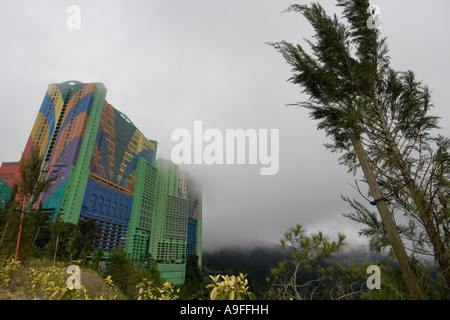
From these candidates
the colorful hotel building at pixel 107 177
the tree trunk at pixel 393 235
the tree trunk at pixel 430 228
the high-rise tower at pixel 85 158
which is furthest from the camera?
the colorful hotel building at pixel 107 177

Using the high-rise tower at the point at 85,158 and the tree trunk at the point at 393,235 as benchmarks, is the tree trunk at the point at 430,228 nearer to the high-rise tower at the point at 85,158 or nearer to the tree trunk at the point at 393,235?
the tree trunk at the point at 393,235

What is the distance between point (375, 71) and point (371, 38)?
30.8 inches

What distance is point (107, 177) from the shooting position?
47281 millimetres

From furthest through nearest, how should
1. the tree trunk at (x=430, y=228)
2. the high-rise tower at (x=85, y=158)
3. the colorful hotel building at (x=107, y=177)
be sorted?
the colorful hotel building at (x=107, y=177), the high-rise tower at (x=85, y=158), the tree trunk at (x=430, y=228)


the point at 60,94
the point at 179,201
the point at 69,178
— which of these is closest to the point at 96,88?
the point at 60,94

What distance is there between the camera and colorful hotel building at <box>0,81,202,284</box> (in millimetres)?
37844

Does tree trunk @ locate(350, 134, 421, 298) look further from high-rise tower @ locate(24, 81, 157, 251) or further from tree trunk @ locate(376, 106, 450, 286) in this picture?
high-rise tower @ locate(24, 81, 157, 251)

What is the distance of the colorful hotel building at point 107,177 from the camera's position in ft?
124

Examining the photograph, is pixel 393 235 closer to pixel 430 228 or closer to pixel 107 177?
pixel 430 228

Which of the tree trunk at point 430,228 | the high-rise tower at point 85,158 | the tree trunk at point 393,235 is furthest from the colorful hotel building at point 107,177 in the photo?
the tree trunk at point 430,228

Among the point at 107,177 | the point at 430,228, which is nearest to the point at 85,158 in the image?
the point at 107,177

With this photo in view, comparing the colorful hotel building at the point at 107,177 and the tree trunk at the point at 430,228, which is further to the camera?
the colorful hotel building at the point at 107,177

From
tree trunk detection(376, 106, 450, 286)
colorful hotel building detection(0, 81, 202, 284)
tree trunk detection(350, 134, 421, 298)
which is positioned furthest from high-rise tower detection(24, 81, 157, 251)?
tree trunk detection(376, 106, 450, 286)
